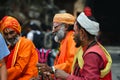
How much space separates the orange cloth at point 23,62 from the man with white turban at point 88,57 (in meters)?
1.38

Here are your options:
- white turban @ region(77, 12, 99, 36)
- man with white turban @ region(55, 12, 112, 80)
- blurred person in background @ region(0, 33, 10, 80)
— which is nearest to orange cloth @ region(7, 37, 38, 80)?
blurred person in background @ region(0, 33, 10, 80)

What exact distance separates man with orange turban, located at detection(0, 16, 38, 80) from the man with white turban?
1384mm

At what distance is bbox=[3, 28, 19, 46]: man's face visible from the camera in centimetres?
669

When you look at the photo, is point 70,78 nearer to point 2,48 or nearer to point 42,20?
point 2,48

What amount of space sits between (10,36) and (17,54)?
0.25m

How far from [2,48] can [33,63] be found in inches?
53.4

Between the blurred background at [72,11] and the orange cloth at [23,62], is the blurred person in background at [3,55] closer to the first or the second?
the orange cloth at [23,62]

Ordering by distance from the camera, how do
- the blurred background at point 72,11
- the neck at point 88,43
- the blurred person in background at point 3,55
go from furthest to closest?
the blurred background at point 72,11
the blurred person in background at point 3,55
the neck at point 88,43

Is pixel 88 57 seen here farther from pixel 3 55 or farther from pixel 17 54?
pixel 17 54

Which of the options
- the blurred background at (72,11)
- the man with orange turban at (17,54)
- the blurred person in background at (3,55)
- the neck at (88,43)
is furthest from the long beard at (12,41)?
the blurred background at (72,11)

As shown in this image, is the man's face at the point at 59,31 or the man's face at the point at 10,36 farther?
the man's face at the point at 59,31

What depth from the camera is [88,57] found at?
507 centimetres

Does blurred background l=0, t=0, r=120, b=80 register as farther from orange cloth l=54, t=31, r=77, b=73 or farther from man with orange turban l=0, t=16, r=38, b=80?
man with orange turban l=0, t=16, r=38, b=80

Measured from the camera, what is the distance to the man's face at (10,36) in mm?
6695
